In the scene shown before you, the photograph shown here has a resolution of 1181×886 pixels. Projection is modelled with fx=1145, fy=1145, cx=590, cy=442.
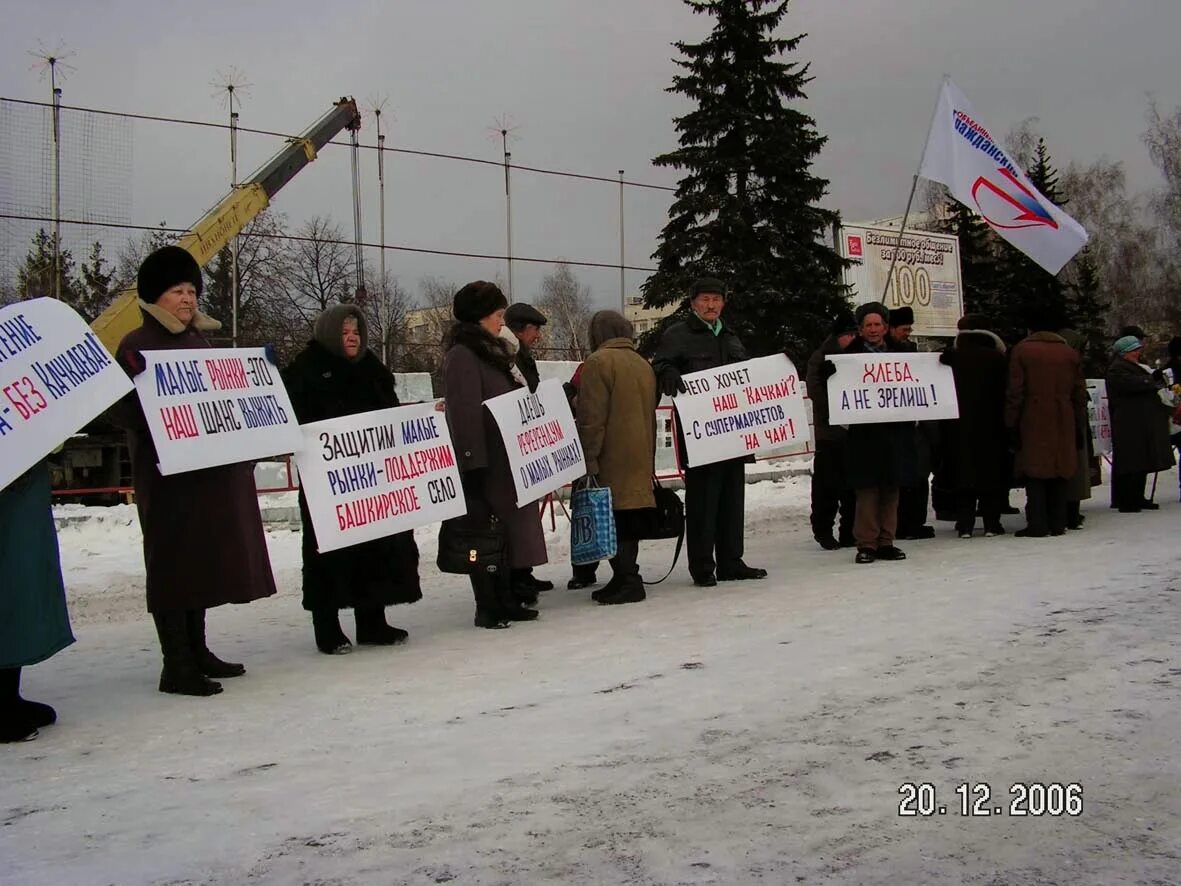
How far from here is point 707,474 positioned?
8.41 meters

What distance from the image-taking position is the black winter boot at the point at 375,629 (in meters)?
6.72

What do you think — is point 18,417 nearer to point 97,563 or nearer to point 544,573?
point 544,573

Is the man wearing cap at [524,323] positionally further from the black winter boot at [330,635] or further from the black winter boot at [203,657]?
the black winter boot at [203,657]

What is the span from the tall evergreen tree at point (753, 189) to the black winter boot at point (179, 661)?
21.7 m

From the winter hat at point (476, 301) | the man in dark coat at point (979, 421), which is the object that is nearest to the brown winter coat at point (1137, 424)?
the man in dark coat at point (979, 421)

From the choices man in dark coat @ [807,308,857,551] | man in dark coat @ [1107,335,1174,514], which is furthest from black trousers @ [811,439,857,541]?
man in dark coat @ [1107,335,1174,514]

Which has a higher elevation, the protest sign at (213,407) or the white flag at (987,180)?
the white flag at (987,180)

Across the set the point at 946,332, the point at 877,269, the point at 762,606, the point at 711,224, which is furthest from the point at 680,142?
the point at 762,606

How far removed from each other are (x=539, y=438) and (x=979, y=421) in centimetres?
460

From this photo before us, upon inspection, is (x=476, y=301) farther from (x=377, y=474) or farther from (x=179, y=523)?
(x=179, y=523)

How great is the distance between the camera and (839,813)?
3.38m

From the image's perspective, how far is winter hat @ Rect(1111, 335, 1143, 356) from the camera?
38.2ft

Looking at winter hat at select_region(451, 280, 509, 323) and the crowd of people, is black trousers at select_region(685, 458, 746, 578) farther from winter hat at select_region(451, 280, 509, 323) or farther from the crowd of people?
winter hat at select_region(451, 280, 509, 323)

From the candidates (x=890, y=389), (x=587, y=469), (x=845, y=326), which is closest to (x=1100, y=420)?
(x=845, y=326)
